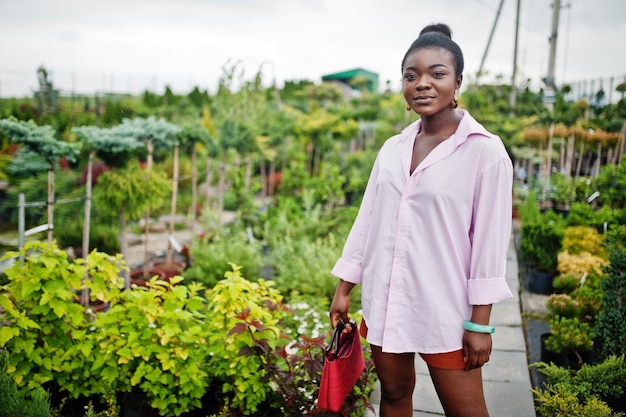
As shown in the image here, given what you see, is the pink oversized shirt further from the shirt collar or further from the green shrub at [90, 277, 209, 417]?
the green shrub at [90, 277, 209, 417]

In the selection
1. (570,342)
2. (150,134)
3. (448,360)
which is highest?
(150,134)

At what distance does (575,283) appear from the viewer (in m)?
3.90

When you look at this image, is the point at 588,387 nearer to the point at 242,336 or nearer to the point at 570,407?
the point at 570,407

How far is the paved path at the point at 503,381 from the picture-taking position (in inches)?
109

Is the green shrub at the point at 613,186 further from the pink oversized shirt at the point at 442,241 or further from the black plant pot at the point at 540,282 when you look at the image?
the pink oversized shirt at the point at 442,241

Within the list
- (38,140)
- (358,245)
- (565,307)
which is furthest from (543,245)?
(38,140)

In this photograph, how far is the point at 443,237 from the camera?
1636 mm

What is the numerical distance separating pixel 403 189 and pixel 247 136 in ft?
15.4

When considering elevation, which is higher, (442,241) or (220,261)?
(442,241)

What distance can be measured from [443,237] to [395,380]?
2.04 feet

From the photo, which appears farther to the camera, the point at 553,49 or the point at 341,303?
the point at 553,49

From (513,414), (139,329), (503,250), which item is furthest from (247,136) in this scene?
(503,250)

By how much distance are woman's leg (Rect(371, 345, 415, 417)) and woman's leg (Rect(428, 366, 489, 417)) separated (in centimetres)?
18

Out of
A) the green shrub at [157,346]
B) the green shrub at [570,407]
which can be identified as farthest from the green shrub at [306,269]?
the green shrub at [570,407]
